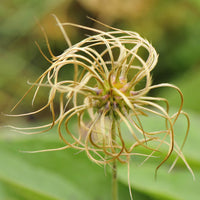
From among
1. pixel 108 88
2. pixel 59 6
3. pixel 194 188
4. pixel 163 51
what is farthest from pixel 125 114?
pixel 59 6

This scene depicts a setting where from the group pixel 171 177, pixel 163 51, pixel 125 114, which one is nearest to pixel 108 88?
pixel 125 114

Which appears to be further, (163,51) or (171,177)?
(163,51)

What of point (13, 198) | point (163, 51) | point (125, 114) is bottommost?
point (13, 198)

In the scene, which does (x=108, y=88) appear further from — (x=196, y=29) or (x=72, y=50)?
(x=196, y=29)

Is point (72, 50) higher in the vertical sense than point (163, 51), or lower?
higher

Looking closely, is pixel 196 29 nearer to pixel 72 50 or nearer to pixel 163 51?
pixel 163 51

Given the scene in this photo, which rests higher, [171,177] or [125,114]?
[125,114]

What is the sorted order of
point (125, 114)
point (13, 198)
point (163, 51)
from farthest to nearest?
point (163, 51)
point (13, 198)
point (125, 114)

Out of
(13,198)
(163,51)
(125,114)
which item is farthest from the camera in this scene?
(163,51)

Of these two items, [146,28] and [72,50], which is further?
[146,28]
